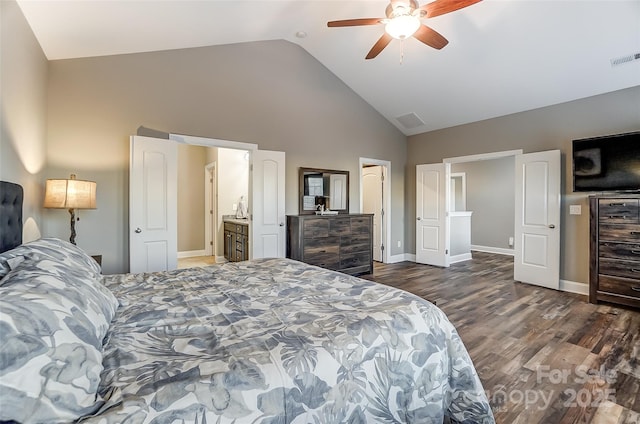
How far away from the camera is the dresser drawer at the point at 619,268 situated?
3.31 meters

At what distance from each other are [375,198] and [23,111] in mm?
5317

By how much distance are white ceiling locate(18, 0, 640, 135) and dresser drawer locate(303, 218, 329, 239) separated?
2533mm

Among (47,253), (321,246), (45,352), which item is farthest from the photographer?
(321,246)

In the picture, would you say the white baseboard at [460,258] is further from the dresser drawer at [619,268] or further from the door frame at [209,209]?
the door frame at [209,209]

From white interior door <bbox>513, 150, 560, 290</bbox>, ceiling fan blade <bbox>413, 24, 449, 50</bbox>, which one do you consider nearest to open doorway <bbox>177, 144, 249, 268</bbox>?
ceiling fan blade <bbox>413, 24, 449, 50</bbox>

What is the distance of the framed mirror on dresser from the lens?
193 inches

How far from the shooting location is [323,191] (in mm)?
5113

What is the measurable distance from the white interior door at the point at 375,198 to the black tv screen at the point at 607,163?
10.2 ft

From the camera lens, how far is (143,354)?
3.36ft

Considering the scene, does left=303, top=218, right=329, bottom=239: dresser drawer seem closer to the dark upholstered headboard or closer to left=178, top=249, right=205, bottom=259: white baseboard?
the dark upholstered headboard

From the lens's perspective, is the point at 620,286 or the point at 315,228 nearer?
the point at 620,286

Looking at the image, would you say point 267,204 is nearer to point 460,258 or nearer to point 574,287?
point 460,258

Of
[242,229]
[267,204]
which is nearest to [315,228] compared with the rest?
[267,204]

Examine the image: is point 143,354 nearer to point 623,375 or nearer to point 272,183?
point 623,375
